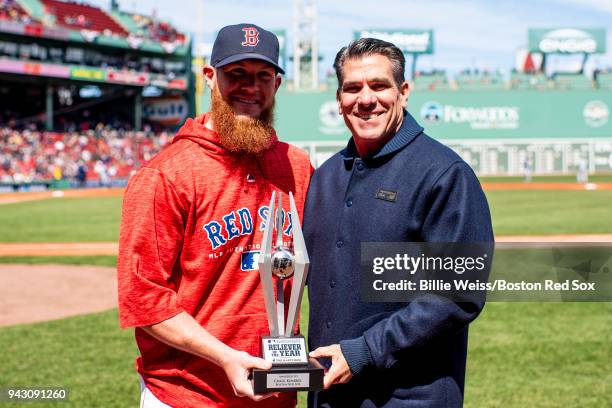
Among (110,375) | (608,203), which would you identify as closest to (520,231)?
(608,203)

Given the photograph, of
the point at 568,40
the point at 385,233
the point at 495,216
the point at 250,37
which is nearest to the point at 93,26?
the point at 568,40

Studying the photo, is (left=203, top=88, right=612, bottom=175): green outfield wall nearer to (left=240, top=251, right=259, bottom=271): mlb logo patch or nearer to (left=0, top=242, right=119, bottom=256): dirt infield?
(left=0, top=242, right=119, bottom=256): dirt infield

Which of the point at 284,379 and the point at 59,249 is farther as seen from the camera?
the point at 59,249

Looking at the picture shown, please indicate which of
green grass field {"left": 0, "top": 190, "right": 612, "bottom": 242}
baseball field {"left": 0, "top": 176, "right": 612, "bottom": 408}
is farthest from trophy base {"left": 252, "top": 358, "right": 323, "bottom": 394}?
green grass field {"left": 0, "top": 190, "right": 612, "bottom": 242}

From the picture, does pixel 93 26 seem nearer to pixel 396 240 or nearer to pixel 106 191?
pixel 106 191

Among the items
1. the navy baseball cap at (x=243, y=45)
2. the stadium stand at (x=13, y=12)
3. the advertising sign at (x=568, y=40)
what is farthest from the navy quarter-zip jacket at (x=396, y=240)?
the advertising sign at (x=568, y=40)

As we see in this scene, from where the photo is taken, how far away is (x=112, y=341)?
7656 mm

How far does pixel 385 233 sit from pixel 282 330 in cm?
57

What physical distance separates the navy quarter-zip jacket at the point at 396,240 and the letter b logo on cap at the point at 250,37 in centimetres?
67

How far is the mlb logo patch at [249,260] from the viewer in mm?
2818

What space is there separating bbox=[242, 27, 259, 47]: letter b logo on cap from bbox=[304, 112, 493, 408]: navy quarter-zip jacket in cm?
67

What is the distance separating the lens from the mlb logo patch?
9.25 ft

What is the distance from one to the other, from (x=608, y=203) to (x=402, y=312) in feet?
77.3

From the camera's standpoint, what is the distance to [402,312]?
2.54 m
